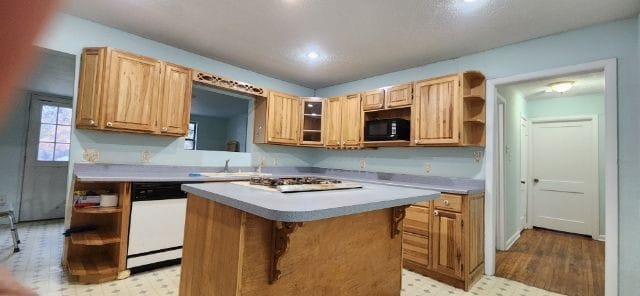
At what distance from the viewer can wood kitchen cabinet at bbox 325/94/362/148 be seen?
396 cm

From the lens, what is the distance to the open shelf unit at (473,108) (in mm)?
2959

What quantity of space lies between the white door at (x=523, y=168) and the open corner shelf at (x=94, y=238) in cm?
533

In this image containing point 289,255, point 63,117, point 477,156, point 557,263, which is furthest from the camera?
point 63,117

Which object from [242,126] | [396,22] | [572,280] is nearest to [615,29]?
[396,22]

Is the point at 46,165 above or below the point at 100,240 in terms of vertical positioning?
above

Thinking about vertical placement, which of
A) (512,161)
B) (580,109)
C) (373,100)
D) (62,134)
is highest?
(580,109)

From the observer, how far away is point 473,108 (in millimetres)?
3102

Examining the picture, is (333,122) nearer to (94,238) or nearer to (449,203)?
(449,203)

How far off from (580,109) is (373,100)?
3.60 metres

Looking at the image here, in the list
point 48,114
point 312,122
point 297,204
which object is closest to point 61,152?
point 48,114

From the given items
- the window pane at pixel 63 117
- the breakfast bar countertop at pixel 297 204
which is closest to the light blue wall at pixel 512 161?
the breakfast bar countertop at pixel 297 204

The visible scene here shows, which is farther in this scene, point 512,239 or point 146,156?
point 512,239

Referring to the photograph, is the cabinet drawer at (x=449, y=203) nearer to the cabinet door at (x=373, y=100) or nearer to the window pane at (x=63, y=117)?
the cabinet door at (x=373, y=100)

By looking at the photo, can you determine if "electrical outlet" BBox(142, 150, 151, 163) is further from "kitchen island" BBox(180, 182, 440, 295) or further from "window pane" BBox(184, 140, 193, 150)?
"kitchen island" BBox(180, 182, 440, 295)
